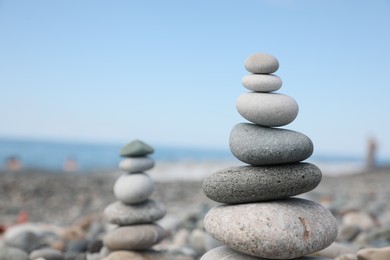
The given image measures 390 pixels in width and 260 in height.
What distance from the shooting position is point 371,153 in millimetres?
27047

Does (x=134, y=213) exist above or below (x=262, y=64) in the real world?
below

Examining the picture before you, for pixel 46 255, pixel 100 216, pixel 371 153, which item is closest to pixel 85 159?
pixel 371 153

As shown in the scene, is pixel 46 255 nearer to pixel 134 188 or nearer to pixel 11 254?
pixel 11 254

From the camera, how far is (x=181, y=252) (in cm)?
597

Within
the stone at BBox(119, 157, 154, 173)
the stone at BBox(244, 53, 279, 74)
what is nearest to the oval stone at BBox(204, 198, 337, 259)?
the stone at BBox(244, 53, 279, 74)

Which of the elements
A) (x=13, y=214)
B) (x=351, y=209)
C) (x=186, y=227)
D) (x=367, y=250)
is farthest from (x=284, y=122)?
(x=13, y=214)

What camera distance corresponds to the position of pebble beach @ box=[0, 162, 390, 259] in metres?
6.30

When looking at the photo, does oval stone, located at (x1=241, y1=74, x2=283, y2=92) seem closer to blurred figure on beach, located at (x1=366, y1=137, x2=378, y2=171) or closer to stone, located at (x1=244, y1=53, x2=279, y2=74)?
stone, located at (x1=244, y1=53, x2=279, y2=74)

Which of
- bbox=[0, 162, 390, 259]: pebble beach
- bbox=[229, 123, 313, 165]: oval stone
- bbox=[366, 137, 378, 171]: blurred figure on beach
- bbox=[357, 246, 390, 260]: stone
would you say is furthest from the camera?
bbox=[366, 137, 378, 171]: blurred figure on beach

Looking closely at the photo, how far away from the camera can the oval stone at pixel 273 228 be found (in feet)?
11.5

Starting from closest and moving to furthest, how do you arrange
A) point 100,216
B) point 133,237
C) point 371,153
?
1. point 133,237
2. point 100,216
3. point 371,153

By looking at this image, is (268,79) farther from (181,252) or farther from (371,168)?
(371,168)

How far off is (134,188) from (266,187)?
2135 mm

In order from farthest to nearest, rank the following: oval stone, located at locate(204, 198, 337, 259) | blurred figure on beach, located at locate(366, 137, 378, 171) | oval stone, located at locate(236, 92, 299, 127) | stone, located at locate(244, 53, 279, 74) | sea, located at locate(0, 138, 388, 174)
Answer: sea, located at locate(0, 138, 388, 174), blurred figure on beach, located at locate(366, 137, 378, 171), stone, located at locate(244, 53, 279, 74), oval stone, located at locate(236, 92, 299, 127), oval stone, located at locate(204, 198, 337, 259)
